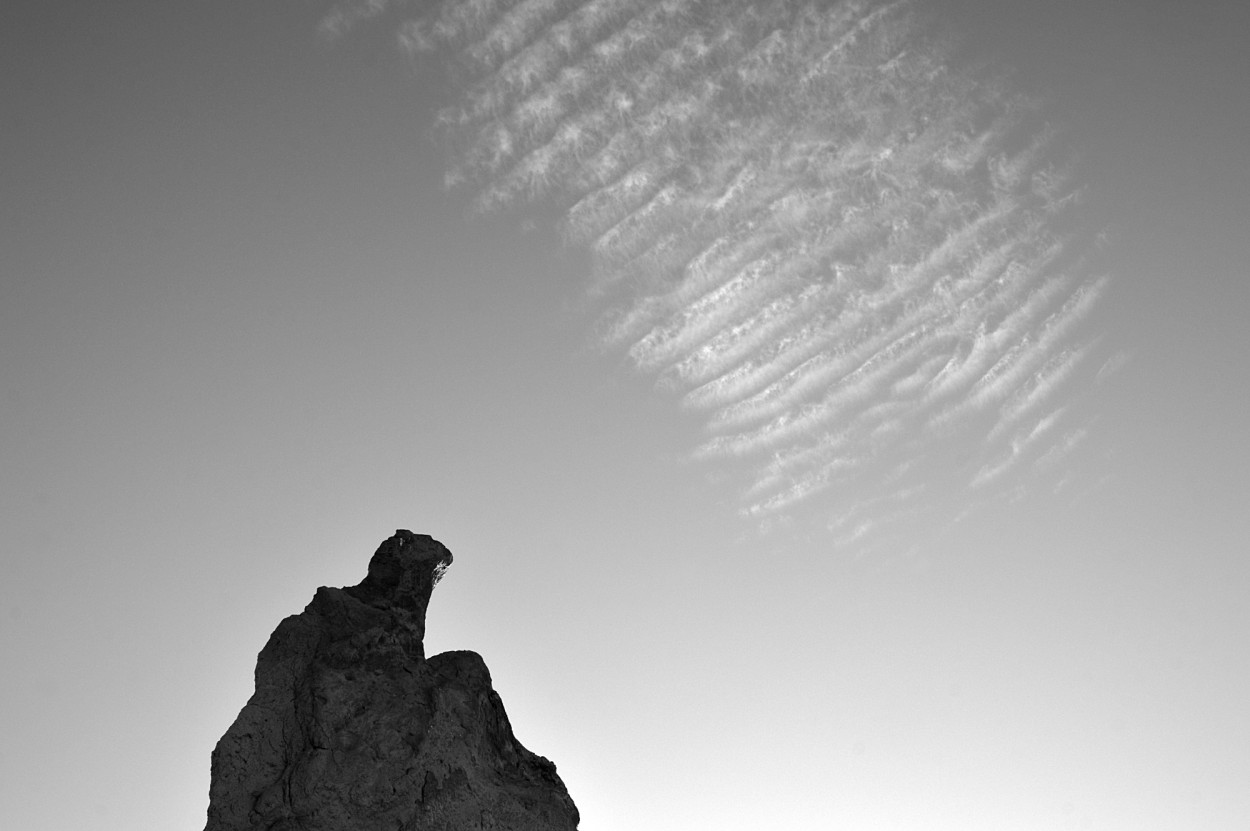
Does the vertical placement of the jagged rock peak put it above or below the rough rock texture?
above

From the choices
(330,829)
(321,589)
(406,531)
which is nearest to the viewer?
(330,829)

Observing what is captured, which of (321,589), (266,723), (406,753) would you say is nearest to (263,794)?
(266,723)

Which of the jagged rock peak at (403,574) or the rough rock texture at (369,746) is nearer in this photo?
the rough rock texture at (369,746)

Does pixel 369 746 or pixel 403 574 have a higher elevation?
pixel 403 574

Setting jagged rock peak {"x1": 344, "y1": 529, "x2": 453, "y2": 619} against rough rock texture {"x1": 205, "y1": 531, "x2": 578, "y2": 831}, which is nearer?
rough rock texture {"x1": 205, "y1": 531, "x2": 578, "y2": 831}

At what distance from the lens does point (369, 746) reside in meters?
13.1

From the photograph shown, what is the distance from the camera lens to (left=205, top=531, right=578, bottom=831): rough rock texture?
1266cm

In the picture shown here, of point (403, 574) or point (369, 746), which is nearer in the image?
point (369, 746)

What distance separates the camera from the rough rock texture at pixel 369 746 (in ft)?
41.5

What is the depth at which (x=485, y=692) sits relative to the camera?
14039 millimetres

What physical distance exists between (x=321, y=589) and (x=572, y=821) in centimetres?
535

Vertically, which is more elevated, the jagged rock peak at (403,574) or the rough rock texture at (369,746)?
the jagged rock peak at (403,574)

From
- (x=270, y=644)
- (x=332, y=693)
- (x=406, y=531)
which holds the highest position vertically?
(x=406, y=531)

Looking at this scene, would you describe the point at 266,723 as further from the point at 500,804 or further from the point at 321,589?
the point at 500,804
